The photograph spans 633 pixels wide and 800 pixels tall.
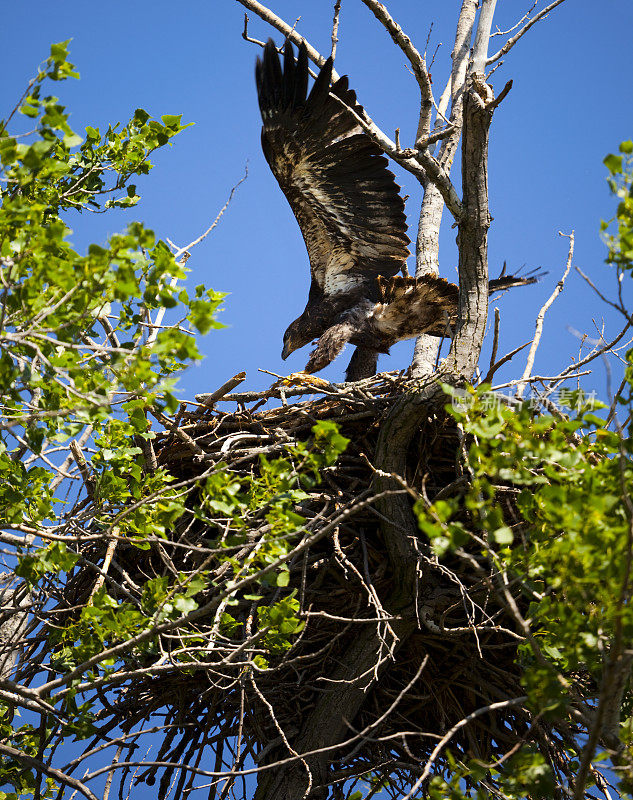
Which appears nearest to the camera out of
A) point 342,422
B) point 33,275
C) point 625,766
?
point 625,766

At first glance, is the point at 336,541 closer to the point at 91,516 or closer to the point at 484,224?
the point at 91,516

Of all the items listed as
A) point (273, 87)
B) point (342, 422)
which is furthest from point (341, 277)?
point (342, 422)

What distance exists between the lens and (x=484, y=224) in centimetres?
284

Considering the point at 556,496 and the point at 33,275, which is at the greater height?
the point at 33,275

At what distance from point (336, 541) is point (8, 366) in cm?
149

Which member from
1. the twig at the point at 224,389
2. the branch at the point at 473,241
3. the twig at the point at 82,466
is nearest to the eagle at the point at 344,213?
the twig at the point at 224,389

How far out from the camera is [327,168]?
4844 mm

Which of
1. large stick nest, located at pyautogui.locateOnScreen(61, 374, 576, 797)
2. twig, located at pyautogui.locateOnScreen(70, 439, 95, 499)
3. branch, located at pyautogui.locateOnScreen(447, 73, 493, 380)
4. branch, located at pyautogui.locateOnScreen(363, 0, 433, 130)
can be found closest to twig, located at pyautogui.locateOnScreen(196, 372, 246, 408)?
large stick nest, located at pyautogui.locateOnScreen(61, 374, 576, 797)

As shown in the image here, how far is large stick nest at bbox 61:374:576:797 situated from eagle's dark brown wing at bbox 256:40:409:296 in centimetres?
188

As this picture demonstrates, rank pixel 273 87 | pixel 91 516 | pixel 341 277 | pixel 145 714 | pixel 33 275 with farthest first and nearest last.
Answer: pixel 341 277 → pixel 273 87 → pixel 145 714 → pixel 91 516 → pixel 33 275

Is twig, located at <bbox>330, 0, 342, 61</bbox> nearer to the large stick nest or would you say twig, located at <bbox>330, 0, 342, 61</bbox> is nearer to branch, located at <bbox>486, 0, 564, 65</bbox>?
branch, located at <bbox>486, 0, 564, 65</bbox>

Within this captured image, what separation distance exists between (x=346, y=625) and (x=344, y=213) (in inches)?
112

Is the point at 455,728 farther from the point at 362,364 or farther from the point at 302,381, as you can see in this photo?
the point at 362,364

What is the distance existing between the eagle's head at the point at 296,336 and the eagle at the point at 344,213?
0.27 metres
